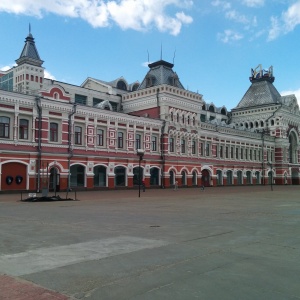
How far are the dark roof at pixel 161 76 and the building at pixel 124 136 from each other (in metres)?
0.16

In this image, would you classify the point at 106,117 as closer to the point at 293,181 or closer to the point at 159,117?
the point at 159,117

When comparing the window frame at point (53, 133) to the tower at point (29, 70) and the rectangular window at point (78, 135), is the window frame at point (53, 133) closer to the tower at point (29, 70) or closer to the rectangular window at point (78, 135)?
the rectangular window at point (78, 135)

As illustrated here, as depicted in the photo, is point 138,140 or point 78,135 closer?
point 78,135

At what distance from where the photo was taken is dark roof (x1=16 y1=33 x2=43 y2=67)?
46.4 metres

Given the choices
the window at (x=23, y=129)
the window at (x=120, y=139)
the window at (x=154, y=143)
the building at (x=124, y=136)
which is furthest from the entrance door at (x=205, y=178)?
the window at (x=23, y=129)

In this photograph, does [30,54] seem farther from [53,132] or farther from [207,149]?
[207,149]

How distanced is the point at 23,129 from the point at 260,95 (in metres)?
61.6

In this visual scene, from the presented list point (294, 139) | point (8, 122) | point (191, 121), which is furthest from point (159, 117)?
point (294, 139)

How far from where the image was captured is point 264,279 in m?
6.09

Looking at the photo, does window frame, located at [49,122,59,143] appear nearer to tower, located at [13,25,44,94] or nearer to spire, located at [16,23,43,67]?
tower, located at [13,25,44,94]

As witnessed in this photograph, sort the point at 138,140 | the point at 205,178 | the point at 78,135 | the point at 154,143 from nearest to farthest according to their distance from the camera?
the point at 78,135 → the point at 138,140 → the point at 154,143 → the point at 205,178

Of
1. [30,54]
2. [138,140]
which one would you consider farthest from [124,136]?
[30,54]

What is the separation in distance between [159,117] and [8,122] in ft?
73.8

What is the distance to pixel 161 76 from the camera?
189ft
